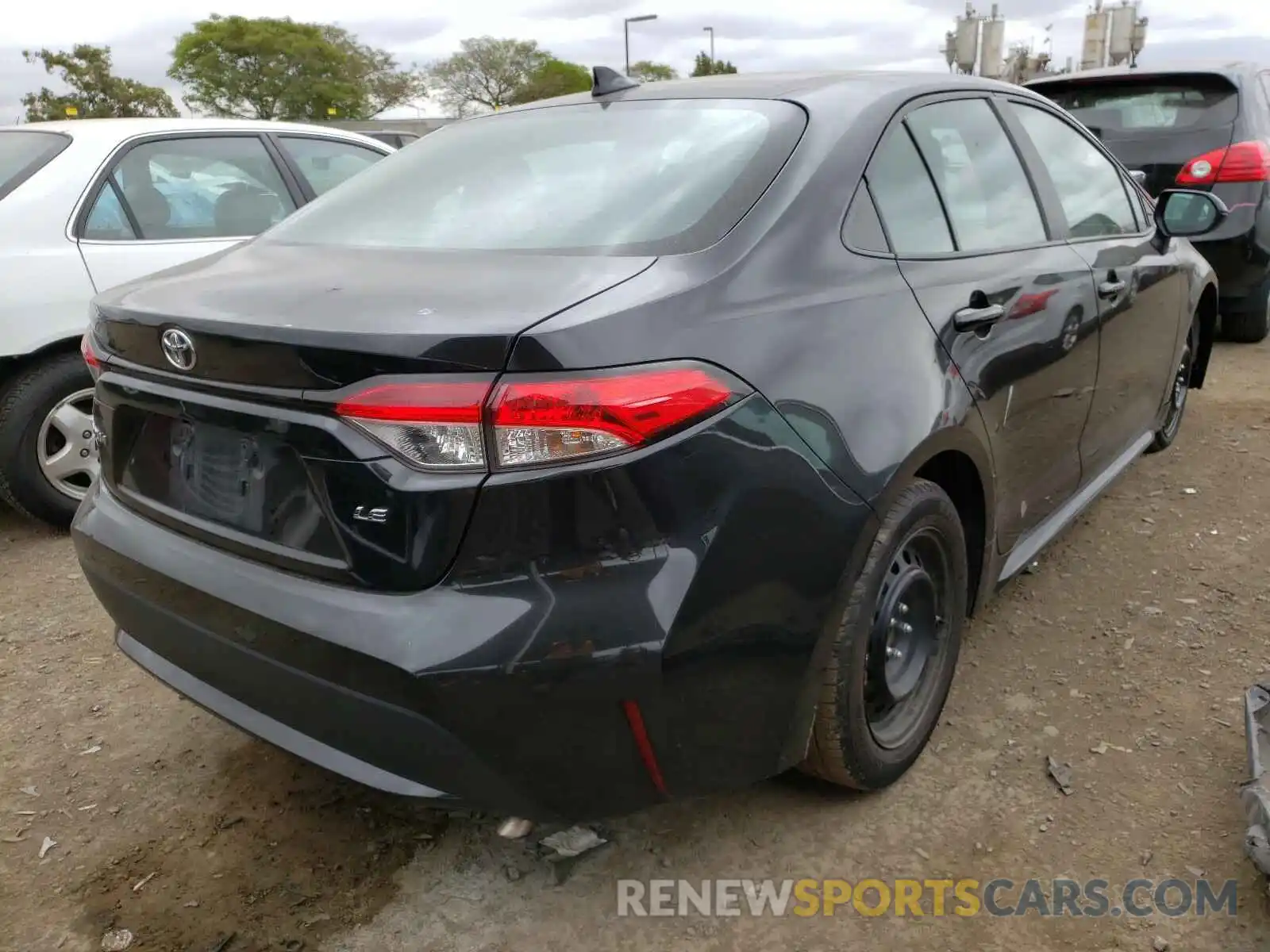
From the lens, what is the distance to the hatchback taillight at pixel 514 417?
151cm

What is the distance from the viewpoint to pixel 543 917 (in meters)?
→ 2.00

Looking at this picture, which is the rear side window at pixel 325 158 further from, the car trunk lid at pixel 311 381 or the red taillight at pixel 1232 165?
the red taillight at pixel 1232 165

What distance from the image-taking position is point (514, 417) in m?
1.51

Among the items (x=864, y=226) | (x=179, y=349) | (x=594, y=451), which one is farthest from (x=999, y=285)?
(x=179, y=349)

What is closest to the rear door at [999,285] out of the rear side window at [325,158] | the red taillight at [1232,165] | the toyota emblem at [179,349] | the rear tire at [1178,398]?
the toyota emblem at [179,349]

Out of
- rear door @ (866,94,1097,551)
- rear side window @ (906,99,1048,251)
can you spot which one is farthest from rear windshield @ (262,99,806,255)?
rear side window @ (906,99,1048,251)

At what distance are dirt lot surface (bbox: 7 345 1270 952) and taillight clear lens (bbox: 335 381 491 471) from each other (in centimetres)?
66

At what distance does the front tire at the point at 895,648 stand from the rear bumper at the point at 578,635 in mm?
121

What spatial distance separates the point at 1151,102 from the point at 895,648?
16.5ft

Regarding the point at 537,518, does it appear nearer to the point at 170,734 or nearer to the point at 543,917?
the point at 543,917

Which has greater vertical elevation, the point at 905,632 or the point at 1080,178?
the point at 1080,178

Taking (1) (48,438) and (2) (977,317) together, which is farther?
(1) (48,438)

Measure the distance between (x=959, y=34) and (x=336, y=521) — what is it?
29.5 m

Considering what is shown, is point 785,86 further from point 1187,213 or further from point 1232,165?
point 1232,165
